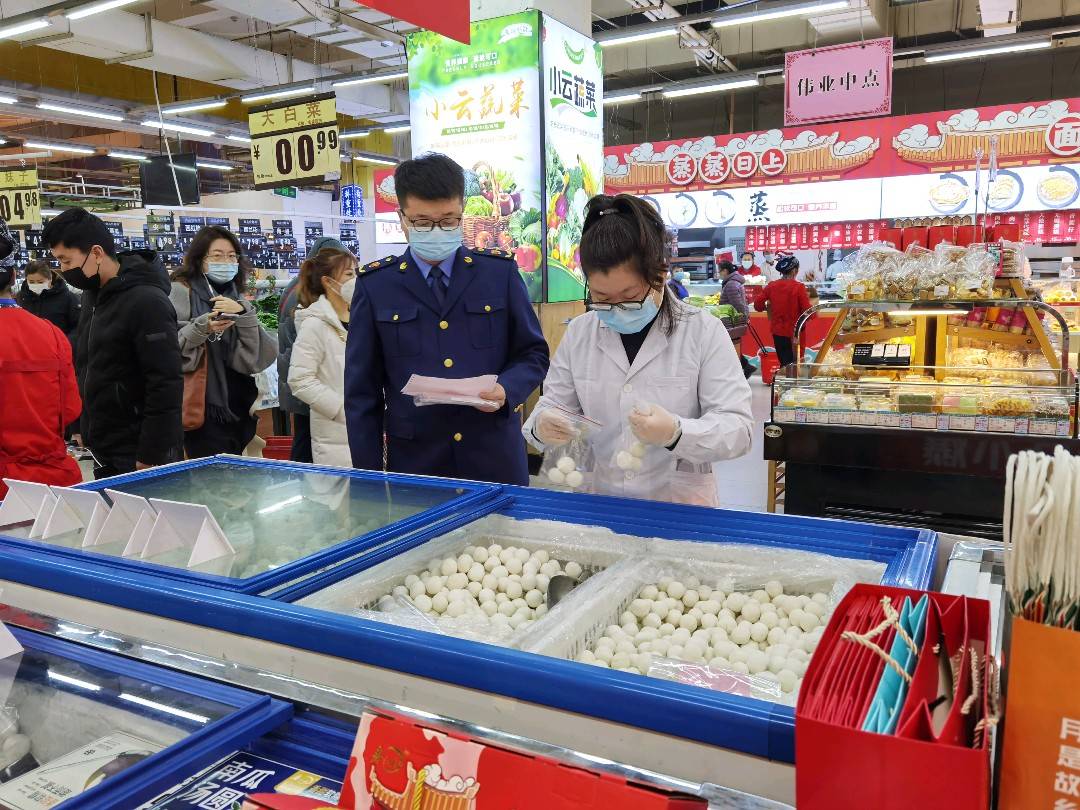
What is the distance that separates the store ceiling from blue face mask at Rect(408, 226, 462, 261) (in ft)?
26.6

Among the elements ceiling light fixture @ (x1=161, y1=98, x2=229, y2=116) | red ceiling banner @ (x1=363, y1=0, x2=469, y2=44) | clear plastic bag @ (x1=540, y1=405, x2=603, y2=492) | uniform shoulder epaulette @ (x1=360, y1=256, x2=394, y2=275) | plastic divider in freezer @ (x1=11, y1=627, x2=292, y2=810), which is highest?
ceiling light fixture @ (x1=161, y1=98, x2=229, y2=116)

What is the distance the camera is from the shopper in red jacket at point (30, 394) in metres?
3.10

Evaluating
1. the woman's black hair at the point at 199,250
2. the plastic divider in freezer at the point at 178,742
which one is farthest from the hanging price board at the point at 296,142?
the plastic divider in freezer at the point at 178,742

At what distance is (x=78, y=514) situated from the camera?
2039 mm

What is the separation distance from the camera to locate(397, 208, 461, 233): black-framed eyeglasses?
2.71 m

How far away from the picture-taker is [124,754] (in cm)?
121

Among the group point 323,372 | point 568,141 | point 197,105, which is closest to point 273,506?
point 323,372

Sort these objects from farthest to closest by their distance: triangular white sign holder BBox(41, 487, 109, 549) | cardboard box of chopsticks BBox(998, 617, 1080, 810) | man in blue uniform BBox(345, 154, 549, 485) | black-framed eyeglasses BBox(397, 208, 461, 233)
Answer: man in blue uniform BBox(345, 154, 549, 485)
black-framed eyeglasses BBox(397, 208, 461, 233)
triangular white sign holder BBox(41, 487, 109, 549)
cardboard box of chopsticks BBox(998, 617, 1080, 810)

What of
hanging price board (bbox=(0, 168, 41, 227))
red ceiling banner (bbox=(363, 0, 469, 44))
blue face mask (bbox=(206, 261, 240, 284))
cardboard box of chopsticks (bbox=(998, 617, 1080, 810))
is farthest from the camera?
hanging price board (bbox=(0, 168, 41, 227))

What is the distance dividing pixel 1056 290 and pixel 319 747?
9899 mm

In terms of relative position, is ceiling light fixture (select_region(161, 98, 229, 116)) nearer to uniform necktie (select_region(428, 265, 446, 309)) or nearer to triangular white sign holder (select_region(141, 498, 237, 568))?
uniform necktie (select_region(428, 265, 446, 309))

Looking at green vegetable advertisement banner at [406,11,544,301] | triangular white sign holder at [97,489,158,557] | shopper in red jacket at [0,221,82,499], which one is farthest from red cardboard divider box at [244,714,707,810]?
green vegetable advertisement banner at [406,11,544,301]

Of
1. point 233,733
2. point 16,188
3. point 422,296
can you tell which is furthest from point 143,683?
point 16,188

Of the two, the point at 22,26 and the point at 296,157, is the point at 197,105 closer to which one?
the point at 22,26
